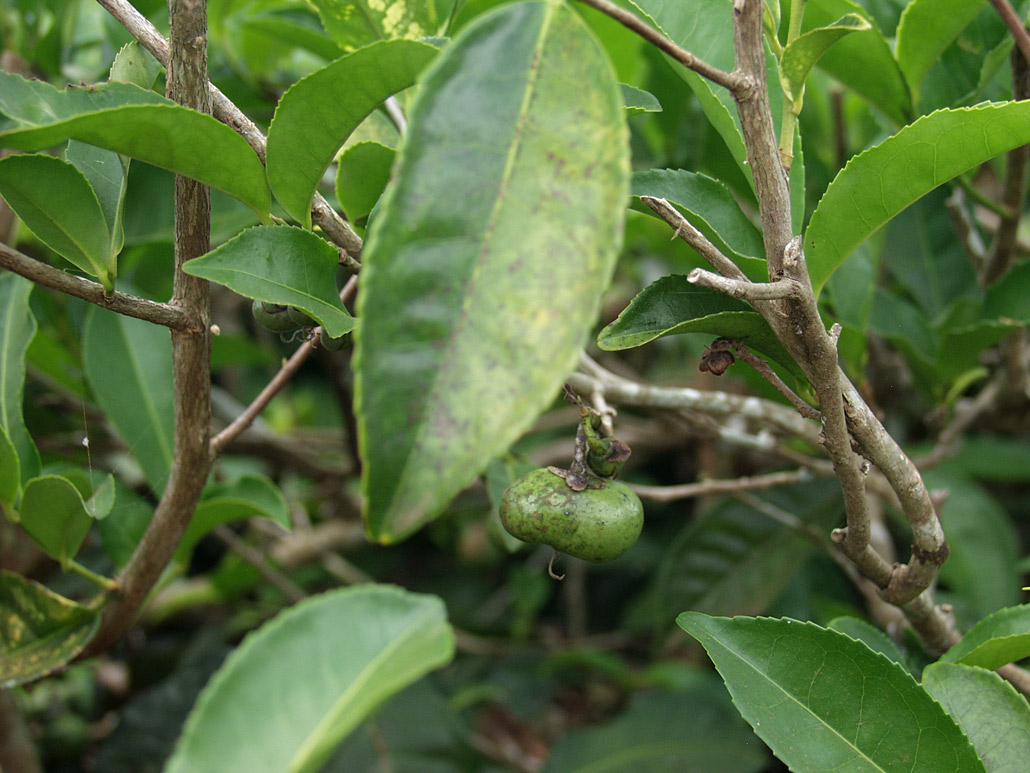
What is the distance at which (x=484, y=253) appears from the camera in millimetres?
596

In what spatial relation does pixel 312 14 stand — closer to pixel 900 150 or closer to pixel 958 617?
pixel 900 150

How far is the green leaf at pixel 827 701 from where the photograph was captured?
81cm

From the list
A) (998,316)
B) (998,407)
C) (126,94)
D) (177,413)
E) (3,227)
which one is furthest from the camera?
(998,407)

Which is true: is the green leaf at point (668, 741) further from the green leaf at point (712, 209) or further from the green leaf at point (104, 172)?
the green leaf at point (104, 172)

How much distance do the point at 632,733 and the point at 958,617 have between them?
29.5 inches

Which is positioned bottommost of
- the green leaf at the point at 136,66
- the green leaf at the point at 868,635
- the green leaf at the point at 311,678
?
the green leaf at the point at 868,635

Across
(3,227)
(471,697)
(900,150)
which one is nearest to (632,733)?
(471,697)

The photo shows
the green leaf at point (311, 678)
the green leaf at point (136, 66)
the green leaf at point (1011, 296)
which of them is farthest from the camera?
the green leaf at point (1011, 296)

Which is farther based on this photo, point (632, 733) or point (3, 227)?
point (632, 733)

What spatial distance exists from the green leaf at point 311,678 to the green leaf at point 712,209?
539mm

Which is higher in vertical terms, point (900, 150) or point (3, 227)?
point (900, 150)

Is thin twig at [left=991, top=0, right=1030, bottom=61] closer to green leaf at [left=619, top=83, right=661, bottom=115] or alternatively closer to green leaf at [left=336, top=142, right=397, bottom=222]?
green leaf at [left=619, top=83, right=661, bottom=115]

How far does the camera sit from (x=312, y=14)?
1.56 metres

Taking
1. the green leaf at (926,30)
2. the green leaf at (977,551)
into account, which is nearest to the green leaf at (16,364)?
the green leaf at (926,30)
